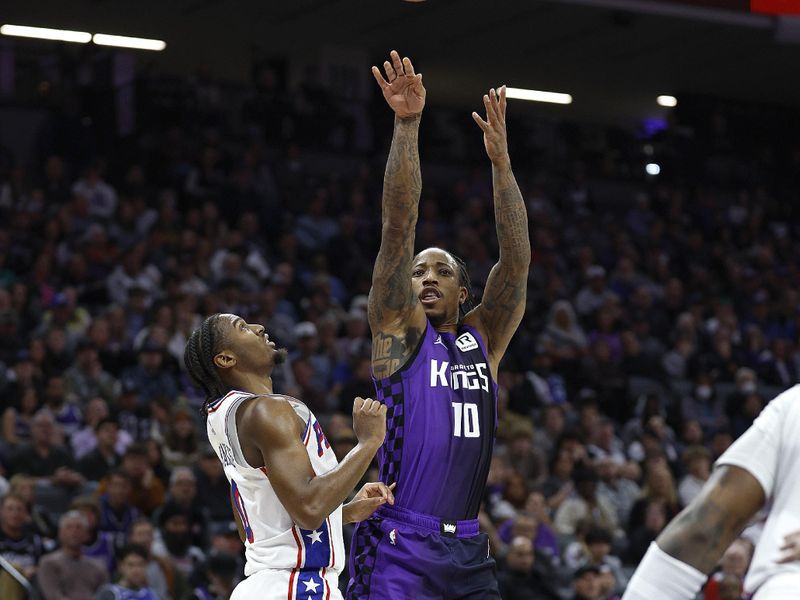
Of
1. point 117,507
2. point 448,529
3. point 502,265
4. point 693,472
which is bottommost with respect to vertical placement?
point 693,472

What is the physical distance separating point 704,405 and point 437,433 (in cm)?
1151

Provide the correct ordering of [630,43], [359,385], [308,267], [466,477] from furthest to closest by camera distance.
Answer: [630,43] → [308,267] → [359,385] → [466,477]

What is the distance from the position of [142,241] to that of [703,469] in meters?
6.70

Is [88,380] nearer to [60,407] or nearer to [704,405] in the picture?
[60,407]

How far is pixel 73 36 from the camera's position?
2128 cm

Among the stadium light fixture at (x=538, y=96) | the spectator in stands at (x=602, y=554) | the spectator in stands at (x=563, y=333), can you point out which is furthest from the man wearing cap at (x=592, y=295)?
the stadium light fixture at (x=538, y=96)

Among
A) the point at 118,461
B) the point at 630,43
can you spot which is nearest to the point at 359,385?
the point at 118,461

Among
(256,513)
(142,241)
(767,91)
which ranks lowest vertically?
(256,513)

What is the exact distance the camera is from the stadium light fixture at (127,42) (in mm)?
21500

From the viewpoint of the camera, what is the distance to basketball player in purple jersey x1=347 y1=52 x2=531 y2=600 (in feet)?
17.4

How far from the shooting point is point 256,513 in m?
4.69

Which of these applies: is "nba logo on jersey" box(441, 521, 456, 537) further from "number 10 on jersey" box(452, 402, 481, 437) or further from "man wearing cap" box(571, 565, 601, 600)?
"man wearing cap" box(571, 565, 601, 600)

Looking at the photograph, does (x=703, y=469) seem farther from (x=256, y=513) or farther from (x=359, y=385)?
(x=256, y=513)

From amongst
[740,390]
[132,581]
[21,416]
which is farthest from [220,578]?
[740,390]
